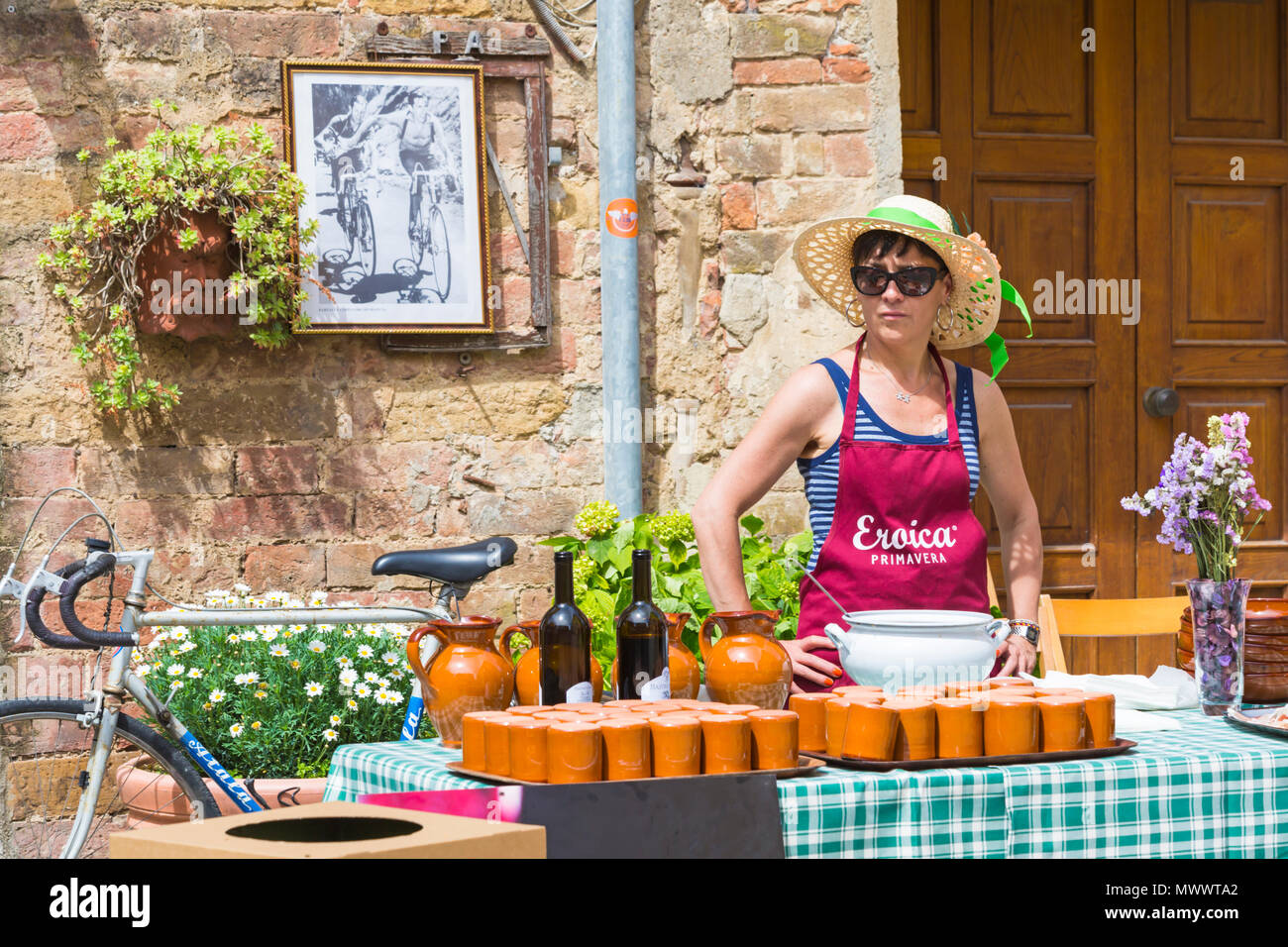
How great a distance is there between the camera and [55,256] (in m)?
3.99

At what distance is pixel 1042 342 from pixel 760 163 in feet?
4.03

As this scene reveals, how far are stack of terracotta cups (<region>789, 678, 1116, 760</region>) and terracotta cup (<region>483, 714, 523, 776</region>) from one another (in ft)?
1.38

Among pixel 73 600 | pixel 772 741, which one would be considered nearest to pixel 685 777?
pixel 772 741

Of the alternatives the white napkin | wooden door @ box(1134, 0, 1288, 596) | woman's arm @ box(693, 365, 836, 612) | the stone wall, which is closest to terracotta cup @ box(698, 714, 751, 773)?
the white napkin

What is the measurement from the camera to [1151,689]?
246 centimetres

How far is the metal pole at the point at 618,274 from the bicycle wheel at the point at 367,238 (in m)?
0.69

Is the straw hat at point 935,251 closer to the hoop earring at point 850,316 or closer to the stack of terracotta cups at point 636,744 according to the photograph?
the hoop earring at point 850,316

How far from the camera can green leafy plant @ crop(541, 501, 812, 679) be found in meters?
3.90

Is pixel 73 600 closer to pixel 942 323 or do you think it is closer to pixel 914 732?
pixel 942 323

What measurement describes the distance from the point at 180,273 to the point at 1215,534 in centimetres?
286

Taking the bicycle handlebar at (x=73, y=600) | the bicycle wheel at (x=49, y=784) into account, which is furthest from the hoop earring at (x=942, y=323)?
the bicycle wheel at (x=49, y=784)

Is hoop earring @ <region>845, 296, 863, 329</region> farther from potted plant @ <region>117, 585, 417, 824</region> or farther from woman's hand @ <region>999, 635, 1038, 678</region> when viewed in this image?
potted plant @ <region>117, 585, 417, 824</region>

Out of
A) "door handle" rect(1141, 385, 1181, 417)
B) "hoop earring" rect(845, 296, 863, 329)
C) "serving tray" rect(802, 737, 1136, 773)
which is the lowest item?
"serving tray" rect(802, 737, 1136, 773)
